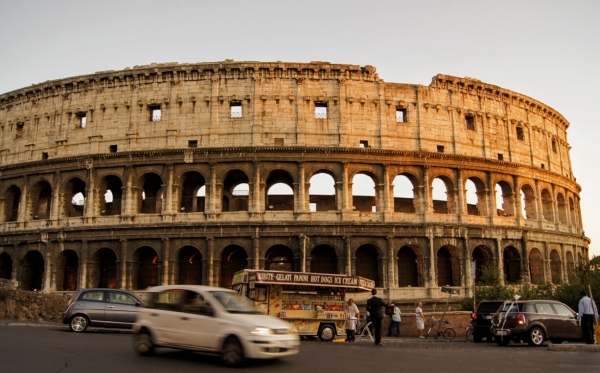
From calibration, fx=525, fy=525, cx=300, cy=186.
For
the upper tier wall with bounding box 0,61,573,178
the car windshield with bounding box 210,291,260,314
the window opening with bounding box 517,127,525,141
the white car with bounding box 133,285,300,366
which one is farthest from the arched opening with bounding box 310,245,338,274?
the car windshield with bounding box 210,291,260,314

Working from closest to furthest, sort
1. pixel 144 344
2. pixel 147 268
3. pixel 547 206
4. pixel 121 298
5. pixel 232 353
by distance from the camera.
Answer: pixel 232 353 < pixel 144 344 < pixel 121 298 < pixel 147 268 < pixel 547 206

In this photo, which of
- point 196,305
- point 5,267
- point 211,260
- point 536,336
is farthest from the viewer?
point 5,267

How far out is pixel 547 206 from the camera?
121 ft

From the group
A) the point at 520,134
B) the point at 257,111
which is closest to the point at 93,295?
the point at 257,111

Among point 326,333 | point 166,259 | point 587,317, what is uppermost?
point 166,259

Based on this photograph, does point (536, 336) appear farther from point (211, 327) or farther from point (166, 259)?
point (166, 259)

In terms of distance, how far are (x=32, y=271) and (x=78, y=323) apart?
18758mm

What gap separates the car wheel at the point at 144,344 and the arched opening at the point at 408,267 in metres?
22.3

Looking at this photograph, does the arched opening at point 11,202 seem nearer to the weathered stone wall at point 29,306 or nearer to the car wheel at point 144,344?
the weathered stone wall at point 29,306

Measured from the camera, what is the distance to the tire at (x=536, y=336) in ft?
52.9

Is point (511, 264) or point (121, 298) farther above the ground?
point (511, 264)

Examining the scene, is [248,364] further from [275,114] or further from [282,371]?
[275,114]

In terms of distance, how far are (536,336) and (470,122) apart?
66.7 ft

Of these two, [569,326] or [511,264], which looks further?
[511,264]
